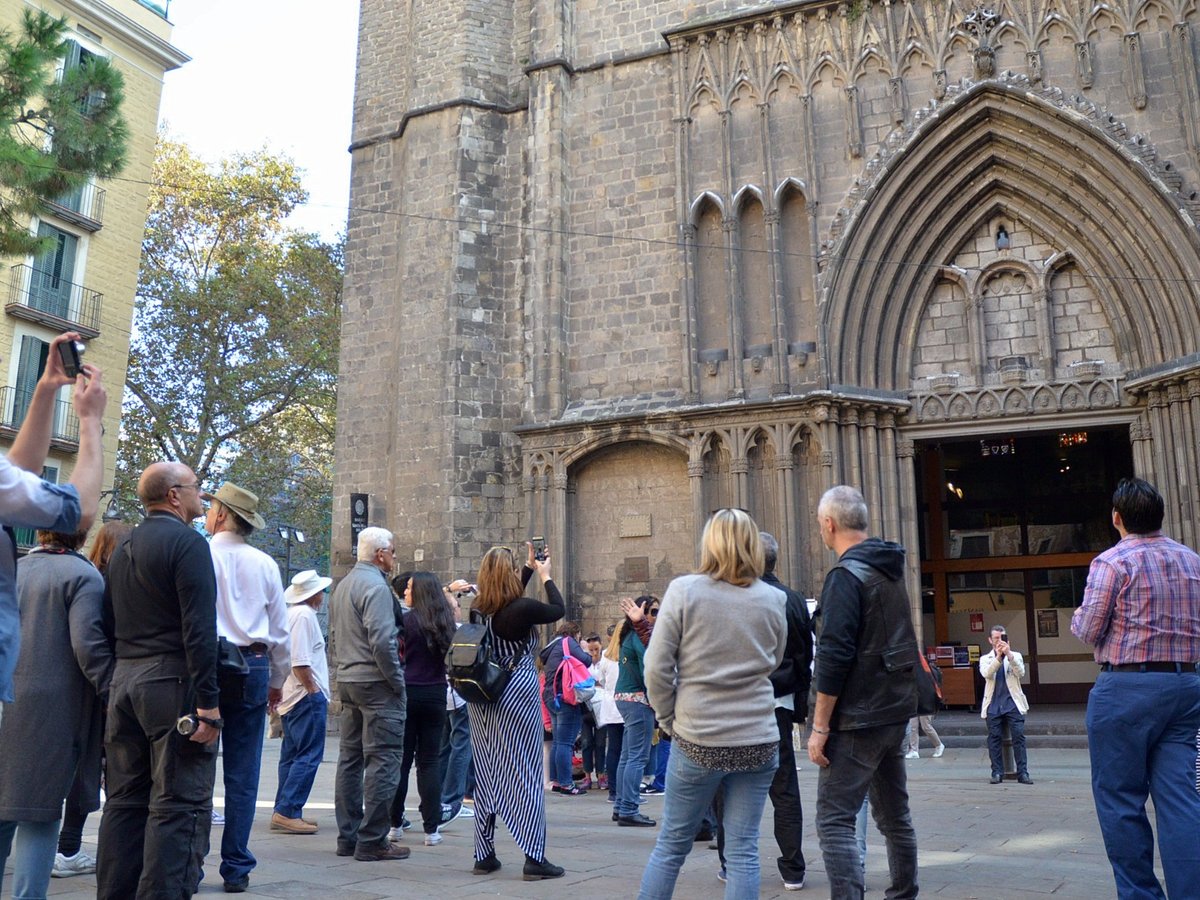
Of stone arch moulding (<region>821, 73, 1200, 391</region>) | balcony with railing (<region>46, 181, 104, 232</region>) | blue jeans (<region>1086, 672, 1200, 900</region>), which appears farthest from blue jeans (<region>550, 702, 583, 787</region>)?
balcony with railing (<region>46, 181, 104, 232</region>)

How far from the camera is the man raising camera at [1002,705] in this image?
10914mm

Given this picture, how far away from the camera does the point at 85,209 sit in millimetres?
25266

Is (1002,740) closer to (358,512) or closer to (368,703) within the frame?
(368,703)

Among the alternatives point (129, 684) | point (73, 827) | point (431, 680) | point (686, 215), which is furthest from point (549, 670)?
point (686, 215)

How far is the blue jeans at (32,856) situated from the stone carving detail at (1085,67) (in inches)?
609

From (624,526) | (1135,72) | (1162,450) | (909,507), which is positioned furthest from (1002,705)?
(1135,72)

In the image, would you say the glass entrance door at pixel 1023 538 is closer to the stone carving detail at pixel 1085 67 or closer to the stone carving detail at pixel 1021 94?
the stone carving detail at pixel 1021 94

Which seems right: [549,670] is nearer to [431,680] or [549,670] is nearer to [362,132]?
[431,680]

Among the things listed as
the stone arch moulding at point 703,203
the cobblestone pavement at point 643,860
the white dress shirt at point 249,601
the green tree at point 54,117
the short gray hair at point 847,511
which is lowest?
the cobblestone pavement at point 643,860

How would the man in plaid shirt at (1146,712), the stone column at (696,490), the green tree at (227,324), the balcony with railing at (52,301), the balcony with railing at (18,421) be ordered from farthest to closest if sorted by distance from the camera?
the green tree at (227,324) < the balcony with railing at (52,301) < the balcony with railing at (18,421) < the stone column at (696,490) < the man in plaid shirt at (1146,712)

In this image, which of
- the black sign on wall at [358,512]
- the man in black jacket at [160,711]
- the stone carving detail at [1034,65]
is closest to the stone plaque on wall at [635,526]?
the black sign on wall at [358,512]

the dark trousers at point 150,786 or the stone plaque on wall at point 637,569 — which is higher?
the stone plaque on wall at point 637,569

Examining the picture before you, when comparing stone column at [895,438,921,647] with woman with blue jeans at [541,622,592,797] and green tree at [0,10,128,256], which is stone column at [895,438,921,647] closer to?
woman with blue jeans at [541,622,592,797]

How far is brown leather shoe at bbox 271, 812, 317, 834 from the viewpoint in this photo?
7.38 metres
